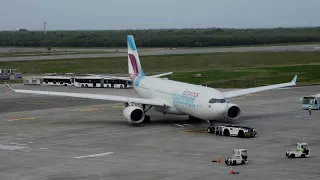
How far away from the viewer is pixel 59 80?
136m

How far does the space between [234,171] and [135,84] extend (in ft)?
129

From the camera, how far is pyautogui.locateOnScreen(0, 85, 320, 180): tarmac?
51.6m

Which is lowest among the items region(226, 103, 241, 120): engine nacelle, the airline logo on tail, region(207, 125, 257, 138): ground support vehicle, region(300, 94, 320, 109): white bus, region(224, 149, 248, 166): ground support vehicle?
region(224, 149, 248, 166): ground support vehicle

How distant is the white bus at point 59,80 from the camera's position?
135m

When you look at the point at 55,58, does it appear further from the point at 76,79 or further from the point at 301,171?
the point at 301,171

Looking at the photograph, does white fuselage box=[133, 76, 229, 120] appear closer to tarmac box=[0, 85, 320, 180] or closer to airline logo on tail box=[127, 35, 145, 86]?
tarmac box=[0, 85, 320, 180]

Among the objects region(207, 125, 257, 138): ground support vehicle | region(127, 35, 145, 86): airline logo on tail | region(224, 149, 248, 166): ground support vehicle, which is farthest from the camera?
region(127, 35, 145, 86): airline logo on tail

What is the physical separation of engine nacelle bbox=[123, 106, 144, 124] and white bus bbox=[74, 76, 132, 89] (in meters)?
48.7

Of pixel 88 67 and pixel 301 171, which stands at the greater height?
pixel 88 67

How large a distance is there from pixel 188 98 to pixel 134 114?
6553 mm

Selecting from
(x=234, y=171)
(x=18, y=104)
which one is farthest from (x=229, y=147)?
(x=18, y=104)

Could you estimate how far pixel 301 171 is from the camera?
167ft

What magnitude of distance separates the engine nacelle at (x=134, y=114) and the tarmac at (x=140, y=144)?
2.46ft

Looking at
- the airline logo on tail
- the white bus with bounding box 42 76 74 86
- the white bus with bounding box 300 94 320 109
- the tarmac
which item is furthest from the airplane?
Result: the white bus with bounding box 42 76 74 86
